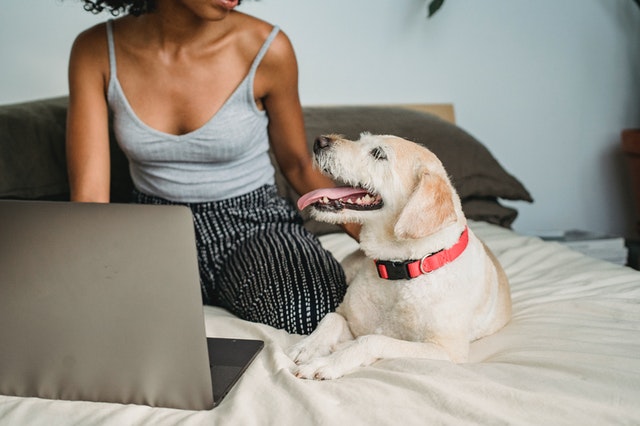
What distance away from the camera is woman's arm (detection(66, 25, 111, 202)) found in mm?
1636

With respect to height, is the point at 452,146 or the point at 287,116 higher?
the point at 287,116

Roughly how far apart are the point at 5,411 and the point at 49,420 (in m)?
0.09

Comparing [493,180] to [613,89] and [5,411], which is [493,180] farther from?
[5,411]

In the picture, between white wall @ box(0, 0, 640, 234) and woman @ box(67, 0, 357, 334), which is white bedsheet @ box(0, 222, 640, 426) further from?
white wall @ box(0, 0, 640, 234)

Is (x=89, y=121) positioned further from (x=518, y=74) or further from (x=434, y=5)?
(x=518, y=74)

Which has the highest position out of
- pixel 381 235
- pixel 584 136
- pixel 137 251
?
pixel 137 251

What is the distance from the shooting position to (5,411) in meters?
1.02

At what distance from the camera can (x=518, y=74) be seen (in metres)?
3.25

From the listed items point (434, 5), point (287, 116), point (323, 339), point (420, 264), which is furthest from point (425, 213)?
point (434, 5)

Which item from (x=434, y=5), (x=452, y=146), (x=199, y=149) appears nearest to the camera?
(x=199, y=149)

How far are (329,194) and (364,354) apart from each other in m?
0.34

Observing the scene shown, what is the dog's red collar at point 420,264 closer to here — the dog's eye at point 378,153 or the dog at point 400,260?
the dog at point 400,260

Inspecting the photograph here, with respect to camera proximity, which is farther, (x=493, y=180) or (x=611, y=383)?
(x=493, y=180)

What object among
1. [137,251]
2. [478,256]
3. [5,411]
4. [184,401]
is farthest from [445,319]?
[5,411]
